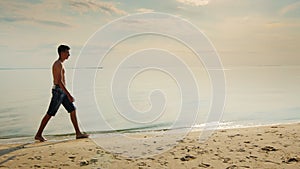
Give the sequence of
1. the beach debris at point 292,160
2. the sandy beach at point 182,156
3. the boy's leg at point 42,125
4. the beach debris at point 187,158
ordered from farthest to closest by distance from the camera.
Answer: the boy's leg at point 42,125 < the beach debris at point 187,158 < the beach debris at point 292,160 < the sandy beach at point 182,156

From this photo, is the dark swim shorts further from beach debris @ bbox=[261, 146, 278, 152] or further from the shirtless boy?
beach debris @ bbox=[261, 146, 278, 152]

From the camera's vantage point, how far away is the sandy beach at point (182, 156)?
4.49 metres

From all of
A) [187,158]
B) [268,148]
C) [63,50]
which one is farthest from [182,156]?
[63,50]

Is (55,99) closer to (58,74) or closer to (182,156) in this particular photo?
(58,74)

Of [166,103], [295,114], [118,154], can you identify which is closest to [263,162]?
[118,154]

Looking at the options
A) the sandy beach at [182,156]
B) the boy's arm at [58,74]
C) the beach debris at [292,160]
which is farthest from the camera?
the boy's arm at [58,74]

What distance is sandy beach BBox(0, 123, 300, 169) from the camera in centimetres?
449

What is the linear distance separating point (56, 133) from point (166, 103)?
6202 millimetres

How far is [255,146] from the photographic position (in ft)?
18.0

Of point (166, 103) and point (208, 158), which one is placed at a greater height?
point (166, 103)

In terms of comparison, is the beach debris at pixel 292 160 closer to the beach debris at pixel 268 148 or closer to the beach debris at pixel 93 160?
the beach debris at pixel 268 148

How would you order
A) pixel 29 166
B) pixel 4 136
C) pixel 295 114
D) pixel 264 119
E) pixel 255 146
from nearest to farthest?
pixel 29 166
pixel 255 146
pixel 4 136
pixel 264 119
pixel 295 114

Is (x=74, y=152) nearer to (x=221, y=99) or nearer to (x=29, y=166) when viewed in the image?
(x=29, y=166)

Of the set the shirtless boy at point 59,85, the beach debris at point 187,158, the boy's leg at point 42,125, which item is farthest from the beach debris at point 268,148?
the boy's leg at point 42,125
